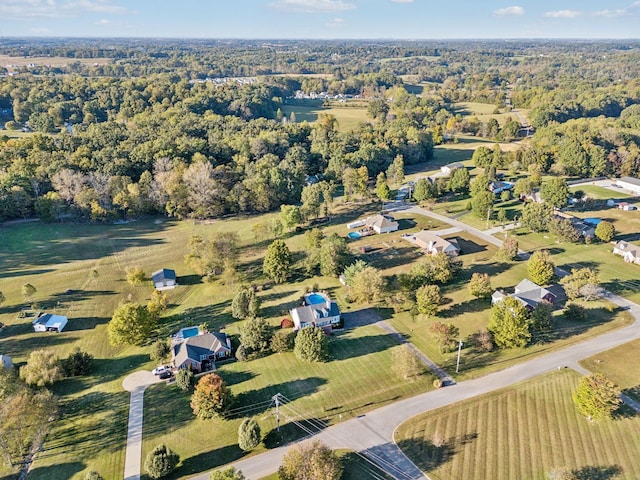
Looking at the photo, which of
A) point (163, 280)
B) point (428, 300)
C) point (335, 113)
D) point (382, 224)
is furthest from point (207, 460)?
point (335, 113)

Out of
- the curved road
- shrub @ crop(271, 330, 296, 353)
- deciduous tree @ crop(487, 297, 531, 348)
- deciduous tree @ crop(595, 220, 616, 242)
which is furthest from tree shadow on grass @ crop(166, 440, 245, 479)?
deciduous tree @ crop(595, 220, 616, 242)

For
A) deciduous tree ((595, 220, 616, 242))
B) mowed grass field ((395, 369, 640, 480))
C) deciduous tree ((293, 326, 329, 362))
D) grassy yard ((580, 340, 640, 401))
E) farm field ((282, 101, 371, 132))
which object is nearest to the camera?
mowed grass field ((395, 369, 640, 480))

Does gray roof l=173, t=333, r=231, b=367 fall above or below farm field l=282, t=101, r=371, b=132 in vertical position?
below

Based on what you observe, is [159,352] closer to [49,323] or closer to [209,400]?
[209,400]

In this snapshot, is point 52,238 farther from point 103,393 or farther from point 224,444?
point 224,444

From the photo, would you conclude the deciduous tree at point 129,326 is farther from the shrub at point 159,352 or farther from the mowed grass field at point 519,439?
the mowed grass field at point 519,439

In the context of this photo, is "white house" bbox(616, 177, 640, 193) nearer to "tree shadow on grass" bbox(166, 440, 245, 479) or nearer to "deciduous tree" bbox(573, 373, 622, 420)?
"deciduous tree" bbox(573, 373, 622, 420)
